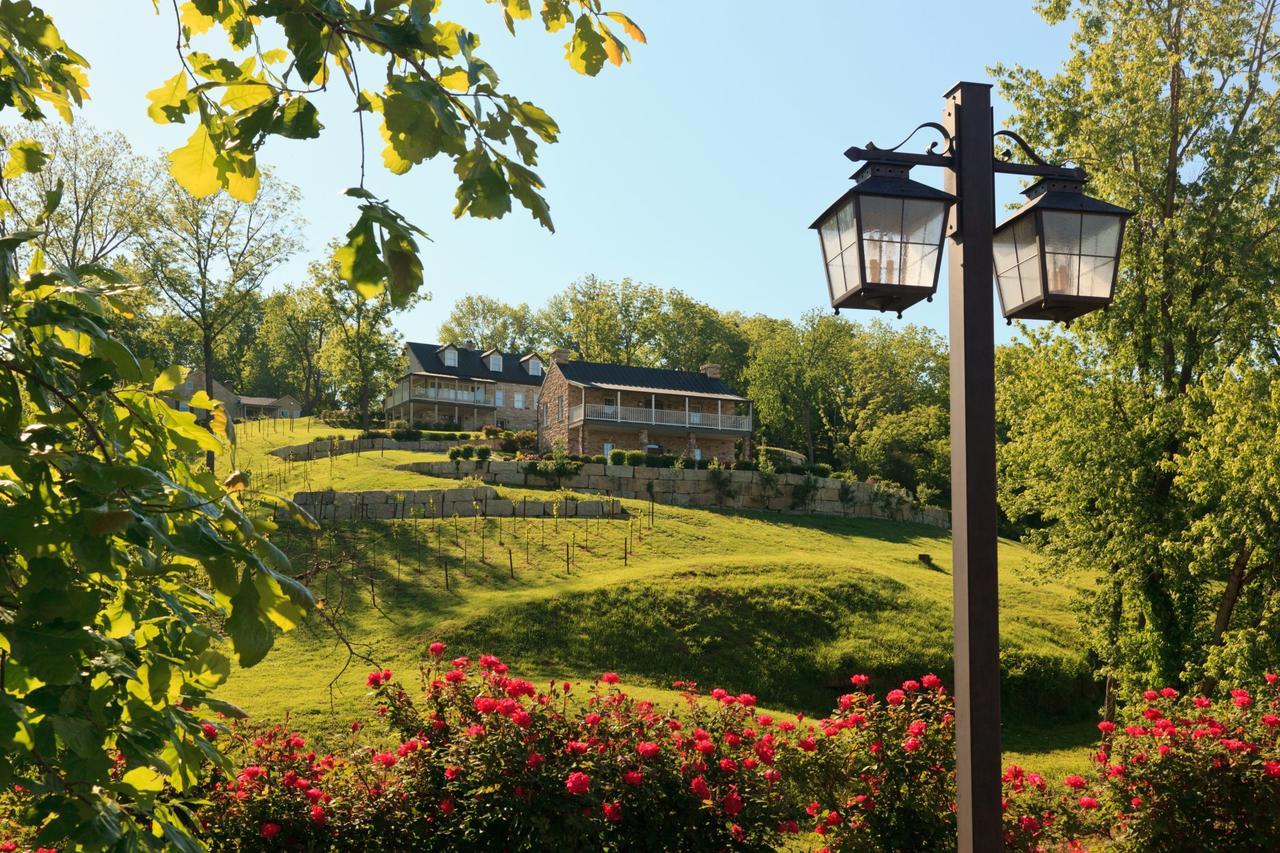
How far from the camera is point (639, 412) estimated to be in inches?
1672

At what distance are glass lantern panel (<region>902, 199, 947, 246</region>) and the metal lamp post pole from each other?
0.36 ft

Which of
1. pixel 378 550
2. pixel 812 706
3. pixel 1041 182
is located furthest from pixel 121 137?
pixel 1041 182

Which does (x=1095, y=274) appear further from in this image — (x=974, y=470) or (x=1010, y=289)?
(x=974, y=470)

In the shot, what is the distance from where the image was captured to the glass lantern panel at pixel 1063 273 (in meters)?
4.10

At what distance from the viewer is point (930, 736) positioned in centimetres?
611

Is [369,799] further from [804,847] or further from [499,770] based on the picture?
[804,847]

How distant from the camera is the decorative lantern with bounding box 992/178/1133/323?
4.08 meters

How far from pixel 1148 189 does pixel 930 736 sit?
11808 mm

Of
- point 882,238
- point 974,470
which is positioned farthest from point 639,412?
point 974,470

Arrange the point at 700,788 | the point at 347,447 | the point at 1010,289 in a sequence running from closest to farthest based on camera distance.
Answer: the point at 1010,289, the point at 700,788, the point at 347,447

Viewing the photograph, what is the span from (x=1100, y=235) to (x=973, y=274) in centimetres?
73

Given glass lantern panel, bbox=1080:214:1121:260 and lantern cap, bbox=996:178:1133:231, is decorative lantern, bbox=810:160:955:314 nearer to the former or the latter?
lantern cap, bbox=996:178:1133:231

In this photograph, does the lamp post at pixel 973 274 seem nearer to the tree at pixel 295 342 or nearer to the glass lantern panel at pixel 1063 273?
the glass lantern panel at pixel 1063 273

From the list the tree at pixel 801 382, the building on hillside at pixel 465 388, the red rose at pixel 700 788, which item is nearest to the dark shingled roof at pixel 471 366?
the building on hillside at pixel 465 388
